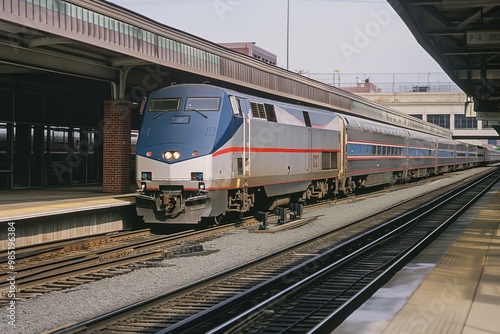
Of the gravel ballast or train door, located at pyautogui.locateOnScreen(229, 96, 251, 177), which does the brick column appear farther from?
the gravel ballast

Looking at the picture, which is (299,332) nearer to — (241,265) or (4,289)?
(241,265)

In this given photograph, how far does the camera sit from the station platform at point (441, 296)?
6625 millimetres

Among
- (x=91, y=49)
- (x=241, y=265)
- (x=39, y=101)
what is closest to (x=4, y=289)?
(x=241, y=265)

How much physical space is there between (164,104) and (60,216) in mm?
3837

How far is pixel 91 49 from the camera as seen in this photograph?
15.8 metres

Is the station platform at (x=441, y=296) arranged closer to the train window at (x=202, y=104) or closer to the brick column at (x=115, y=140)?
the train window at (x=202, y=104)

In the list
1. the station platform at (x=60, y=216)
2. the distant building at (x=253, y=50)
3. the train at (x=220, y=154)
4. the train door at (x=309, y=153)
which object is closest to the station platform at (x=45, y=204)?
the station platform at (x=60, y=216)

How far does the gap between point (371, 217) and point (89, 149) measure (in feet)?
40.3

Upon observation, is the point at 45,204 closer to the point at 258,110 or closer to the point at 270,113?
the point at 258,110

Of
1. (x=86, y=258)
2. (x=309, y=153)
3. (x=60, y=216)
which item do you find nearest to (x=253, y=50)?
(x=309, y=153)

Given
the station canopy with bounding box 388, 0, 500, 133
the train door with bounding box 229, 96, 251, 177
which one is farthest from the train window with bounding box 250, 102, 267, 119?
the station canopy with bounding box 388, 0, 500, 133

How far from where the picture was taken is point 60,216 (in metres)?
13.5

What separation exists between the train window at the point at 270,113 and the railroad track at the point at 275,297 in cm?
472

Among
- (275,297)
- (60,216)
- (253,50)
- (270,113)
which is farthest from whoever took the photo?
(253,50)
